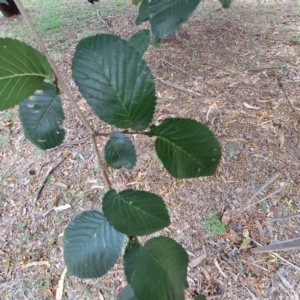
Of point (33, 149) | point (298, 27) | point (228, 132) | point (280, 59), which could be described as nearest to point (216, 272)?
point (228, 132)

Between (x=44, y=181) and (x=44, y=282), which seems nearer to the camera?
(x=44, y=282)

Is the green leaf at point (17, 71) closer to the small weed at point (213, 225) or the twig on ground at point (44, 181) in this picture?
the small weed at point (213, 225)

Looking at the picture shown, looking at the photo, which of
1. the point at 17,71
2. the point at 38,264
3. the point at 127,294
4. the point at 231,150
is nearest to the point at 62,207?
the point at 38,264

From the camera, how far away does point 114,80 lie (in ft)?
1.24

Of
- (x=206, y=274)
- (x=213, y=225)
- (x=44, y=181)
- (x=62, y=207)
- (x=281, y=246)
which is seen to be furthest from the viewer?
(x=44, y=181)

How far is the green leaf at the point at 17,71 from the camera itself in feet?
1.12

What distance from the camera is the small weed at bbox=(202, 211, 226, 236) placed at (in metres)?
1.46

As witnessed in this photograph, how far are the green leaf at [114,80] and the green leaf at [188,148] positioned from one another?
0.04m

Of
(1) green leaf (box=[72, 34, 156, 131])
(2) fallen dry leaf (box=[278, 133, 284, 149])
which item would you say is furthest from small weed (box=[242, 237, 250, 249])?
(1) green leaf (box=[72, 34, 156, 131])

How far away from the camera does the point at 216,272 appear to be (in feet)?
4.44

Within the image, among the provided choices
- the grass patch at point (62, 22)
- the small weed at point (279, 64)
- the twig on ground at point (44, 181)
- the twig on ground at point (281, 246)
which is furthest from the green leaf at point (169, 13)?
the grass patch at point (62, 22)

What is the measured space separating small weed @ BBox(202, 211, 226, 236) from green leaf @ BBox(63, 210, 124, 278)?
1095 mm

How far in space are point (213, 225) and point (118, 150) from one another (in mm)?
1137

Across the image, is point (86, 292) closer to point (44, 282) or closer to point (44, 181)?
point (44, 282)
